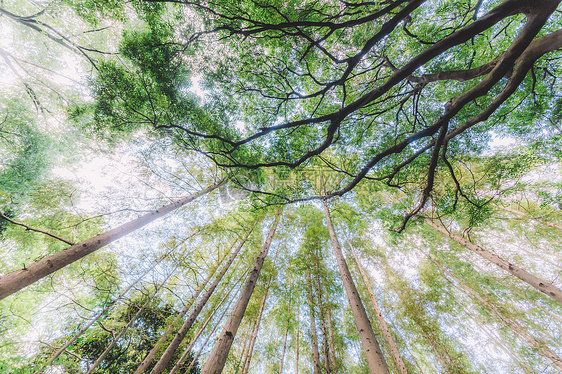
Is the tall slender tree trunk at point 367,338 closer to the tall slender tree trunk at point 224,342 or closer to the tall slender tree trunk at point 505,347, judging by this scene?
the tall slender tree trunk at point 224,342

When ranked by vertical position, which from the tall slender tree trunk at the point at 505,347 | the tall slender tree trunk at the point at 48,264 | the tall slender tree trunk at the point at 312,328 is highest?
the tall slender tree trunk at the point at 505,347

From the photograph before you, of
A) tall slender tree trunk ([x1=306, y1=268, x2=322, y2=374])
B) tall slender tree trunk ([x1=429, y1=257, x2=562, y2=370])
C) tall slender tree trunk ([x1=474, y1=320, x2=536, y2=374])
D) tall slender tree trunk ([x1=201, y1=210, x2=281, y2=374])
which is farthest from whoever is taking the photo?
tall slender tree trunk ([x1=474, y1=320, x2=536, y2=374])

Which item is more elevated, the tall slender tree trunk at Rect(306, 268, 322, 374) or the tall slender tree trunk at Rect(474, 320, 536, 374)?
the tall slender tree trunk at Rect(474, 320, 536, 374)

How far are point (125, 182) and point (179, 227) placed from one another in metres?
2.39

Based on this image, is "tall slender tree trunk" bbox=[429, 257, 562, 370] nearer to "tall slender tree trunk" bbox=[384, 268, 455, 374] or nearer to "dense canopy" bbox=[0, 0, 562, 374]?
"dense canopy" bbox=[0, 0, 562, 374]

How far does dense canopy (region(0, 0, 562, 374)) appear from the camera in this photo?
2.57 metres

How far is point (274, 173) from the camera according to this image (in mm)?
5480

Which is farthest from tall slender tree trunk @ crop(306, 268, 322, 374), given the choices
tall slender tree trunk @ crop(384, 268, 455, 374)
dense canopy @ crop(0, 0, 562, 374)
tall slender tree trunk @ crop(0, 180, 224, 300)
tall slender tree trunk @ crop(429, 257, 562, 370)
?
tall slender tree trunk @ crop(0, 180, 224, 300)

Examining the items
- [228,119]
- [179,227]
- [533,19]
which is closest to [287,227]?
[179,227]

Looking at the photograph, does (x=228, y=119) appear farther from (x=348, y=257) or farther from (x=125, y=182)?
(x=348, y=257)

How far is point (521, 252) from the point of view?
854cm

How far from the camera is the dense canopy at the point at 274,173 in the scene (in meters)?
2.57

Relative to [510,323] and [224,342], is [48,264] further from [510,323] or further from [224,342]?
[510,323]

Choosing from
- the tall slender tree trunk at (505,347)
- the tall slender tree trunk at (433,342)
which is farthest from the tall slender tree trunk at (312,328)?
the tall slender tree trunk at (505,347)
